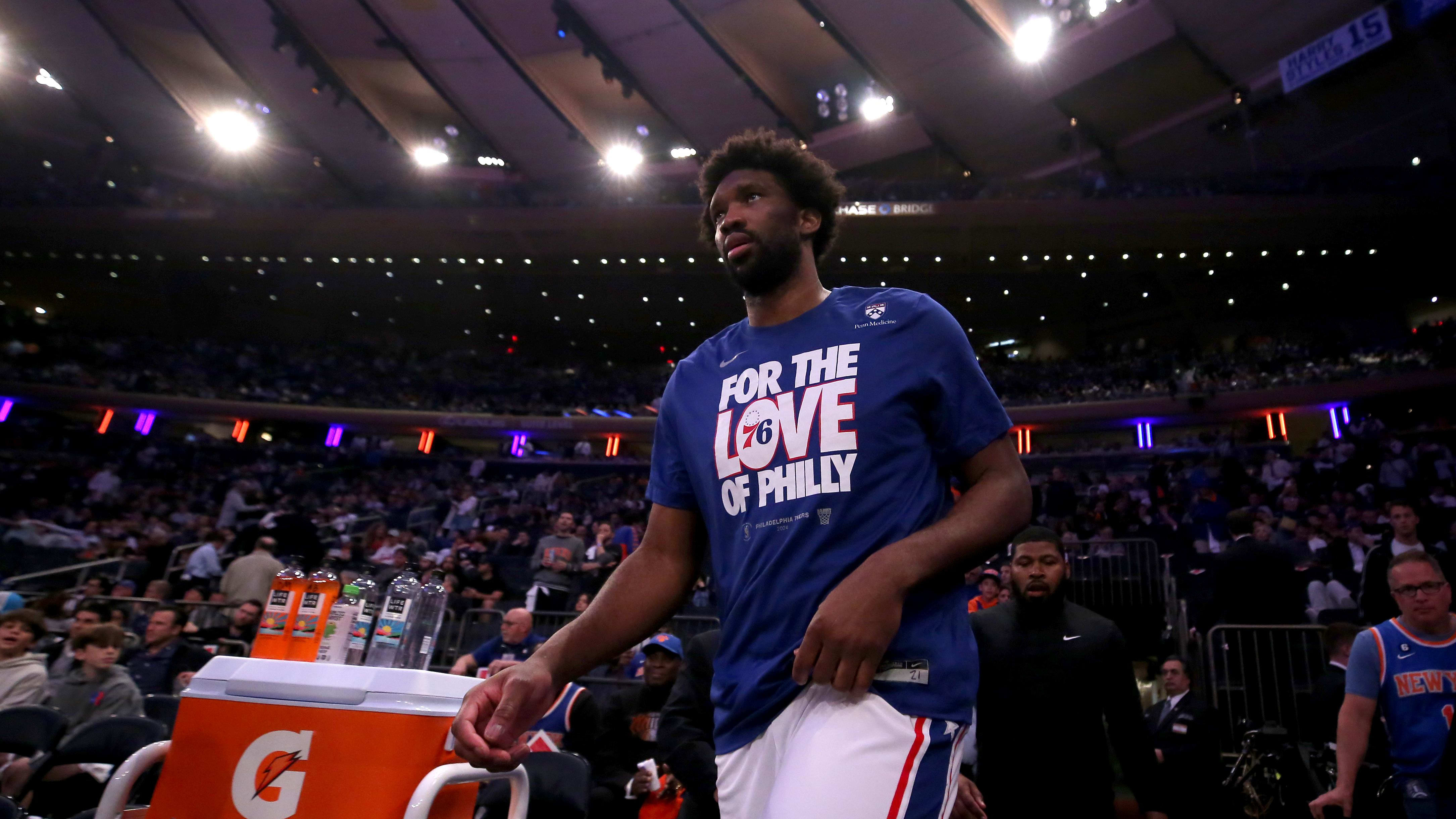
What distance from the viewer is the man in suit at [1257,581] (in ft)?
19.5

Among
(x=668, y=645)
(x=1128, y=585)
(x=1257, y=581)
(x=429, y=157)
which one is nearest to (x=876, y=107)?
(x=429, y=157)

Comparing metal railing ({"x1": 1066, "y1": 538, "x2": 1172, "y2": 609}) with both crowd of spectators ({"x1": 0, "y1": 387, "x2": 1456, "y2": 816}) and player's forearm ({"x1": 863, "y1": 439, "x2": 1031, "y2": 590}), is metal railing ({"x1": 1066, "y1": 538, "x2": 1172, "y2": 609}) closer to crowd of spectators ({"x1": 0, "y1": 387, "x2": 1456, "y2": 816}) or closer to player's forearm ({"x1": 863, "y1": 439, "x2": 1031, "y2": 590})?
crowd of spectators ({"x1": 0, "y1": 387, "x2": 1456, "y2": 816})

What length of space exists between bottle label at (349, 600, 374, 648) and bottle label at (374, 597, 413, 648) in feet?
0.10

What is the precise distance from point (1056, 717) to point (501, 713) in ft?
7.63

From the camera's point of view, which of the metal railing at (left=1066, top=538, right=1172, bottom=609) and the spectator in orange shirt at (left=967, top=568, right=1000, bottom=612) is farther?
the metal railing at (left=1066, top=538, right=1172, bottom=609)

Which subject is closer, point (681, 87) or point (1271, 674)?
point (1271, 674)

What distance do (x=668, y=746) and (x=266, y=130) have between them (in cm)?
2392

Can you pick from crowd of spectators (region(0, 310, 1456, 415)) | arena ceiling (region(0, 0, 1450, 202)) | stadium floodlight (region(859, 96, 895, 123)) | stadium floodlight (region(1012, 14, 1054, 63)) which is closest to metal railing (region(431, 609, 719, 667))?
crowd of spectators (region(0, 310, 1456, 415))

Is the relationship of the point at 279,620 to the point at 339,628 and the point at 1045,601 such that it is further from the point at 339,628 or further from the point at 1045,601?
the point at 1045,601

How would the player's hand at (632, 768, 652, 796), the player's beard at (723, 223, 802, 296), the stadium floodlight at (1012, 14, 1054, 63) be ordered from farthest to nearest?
the stadium floodlight at (1012, 14, 1054, 63)
the player's hand at (632, 768, 652, 796)
the player's beard at (723, 223, 802, 296)

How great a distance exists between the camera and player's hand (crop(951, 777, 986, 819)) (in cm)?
149

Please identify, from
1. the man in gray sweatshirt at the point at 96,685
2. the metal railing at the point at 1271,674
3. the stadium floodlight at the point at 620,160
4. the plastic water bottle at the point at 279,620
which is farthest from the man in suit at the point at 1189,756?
the stadium floodlight at the point at 620,160

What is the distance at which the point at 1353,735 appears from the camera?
2900mm

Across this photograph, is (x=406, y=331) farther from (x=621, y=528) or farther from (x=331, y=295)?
(x=621, y=528)
